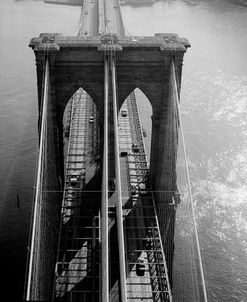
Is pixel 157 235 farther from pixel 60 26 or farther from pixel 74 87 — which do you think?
pixel 60 26

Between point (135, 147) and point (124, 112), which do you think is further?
point (124, 112)

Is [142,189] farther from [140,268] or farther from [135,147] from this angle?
[140,268]

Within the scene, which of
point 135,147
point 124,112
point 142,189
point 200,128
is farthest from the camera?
point 124,112

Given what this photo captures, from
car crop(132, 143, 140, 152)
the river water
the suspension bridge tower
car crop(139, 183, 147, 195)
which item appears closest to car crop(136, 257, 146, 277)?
the suspension bridge tower

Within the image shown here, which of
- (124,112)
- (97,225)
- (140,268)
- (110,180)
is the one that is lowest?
(140,268)

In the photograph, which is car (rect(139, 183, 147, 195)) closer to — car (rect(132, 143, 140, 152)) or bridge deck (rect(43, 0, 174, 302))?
bridge deck (rect(43, 0, 174, 302))

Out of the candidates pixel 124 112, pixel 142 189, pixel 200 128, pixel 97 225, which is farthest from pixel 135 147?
pixel 97 225

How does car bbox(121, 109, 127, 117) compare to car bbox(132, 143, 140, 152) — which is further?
car bbox(121, 109, 127, 117)

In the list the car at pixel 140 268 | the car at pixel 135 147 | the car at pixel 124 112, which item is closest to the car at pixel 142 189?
the car at pixel 135 147

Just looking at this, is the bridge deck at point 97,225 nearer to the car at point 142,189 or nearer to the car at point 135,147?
the car at point 135,147
